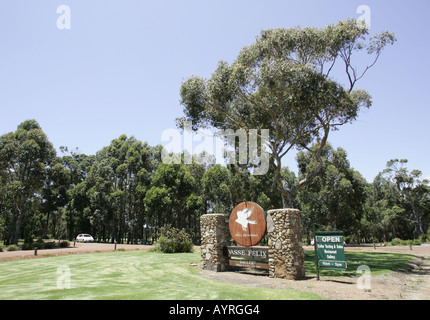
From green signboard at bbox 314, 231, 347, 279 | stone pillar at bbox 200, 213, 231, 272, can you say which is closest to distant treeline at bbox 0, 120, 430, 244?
stone pillar at bbox 200, 213, 231, 272

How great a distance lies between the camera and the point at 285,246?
32.0ft

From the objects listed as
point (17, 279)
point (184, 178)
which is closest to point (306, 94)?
point (17, 279)

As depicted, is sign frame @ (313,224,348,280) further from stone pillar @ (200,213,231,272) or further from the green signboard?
stone pillar @ (200,213,231,272)

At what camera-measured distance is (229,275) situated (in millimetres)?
10820

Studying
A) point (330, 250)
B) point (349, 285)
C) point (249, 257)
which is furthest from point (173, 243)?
point (349, 285)

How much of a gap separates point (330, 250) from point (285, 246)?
154cm

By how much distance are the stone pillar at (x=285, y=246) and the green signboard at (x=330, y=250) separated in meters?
0.67

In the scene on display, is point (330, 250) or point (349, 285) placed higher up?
point (330, 250)

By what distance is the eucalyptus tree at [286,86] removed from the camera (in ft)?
52.0

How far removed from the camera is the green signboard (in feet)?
29.2

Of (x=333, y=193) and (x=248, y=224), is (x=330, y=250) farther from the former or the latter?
(x=333, y=193)
